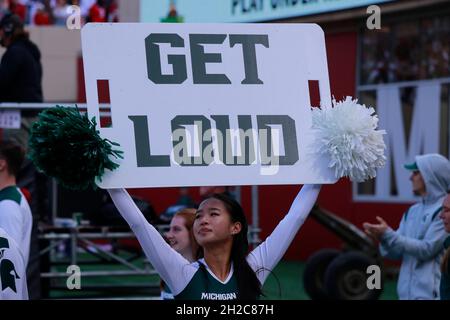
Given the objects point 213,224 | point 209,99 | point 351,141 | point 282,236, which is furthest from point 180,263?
point 351,141

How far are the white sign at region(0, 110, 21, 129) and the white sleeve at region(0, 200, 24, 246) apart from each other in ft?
8.67

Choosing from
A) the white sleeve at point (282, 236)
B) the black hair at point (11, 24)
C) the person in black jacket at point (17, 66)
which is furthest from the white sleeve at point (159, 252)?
the black hair at point (11, 24)

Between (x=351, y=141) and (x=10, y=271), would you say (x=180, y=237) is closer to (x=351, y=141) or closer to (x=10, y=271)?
(x=10, y=271)

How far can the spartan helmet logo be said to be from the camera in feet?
13.1

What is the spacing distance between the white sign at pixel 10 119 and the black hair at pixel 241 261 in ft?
14.1

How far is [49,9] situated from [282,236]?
16569 millimetres

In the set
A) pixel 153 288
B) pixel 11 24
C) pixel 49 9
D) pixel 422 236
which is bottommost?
pixel 153 288

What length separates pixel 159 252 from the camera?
3.40 metres

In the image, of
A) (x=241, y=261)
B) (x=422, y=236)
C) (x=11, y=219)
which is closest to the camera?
(x=241, y=261)

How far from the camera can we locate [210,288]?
3.40 metres

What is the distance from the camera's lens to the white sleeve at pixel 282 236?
3551 millimetres

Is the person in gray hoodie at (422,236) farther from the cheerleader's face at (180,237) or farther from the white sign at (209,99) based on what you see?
the white sign at (209,99)

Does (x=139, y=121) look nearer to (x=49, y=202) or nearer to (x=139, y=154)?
(x=139, y=154)
